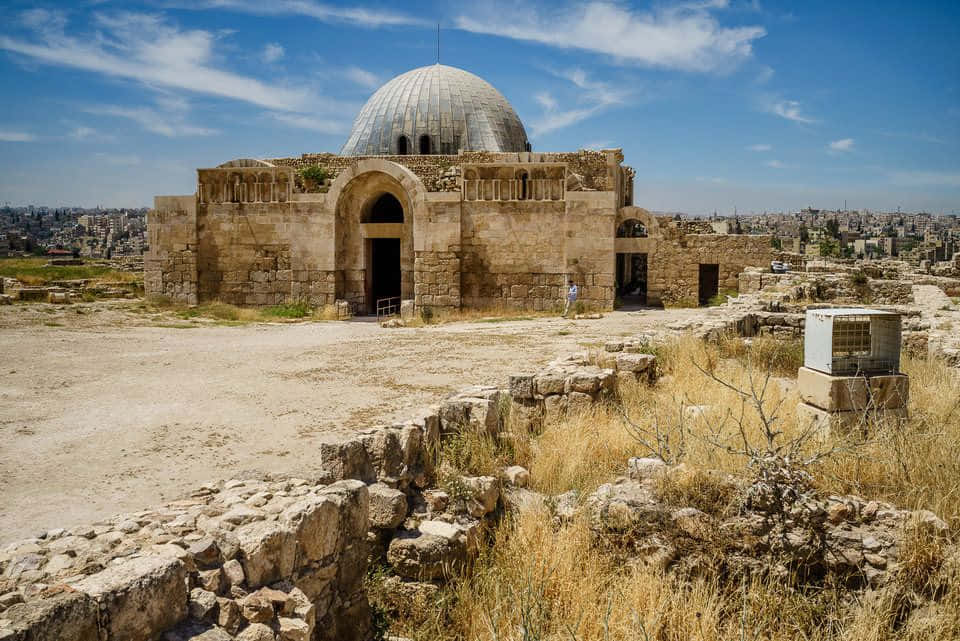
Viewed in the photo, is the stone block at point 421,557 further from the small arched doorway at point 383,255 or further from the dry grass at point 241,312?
the small arched doorway at point 383,255

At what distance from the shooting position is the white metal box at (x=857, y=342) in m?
5.31

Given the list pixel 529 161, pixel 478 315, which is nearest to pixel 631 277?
pixel 529 161

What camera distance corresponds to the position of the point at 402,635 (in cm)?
339

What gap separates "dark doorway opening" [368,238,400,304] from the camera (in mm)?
21911

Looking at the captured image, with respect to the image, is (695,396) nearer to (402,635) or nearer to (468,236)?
(402,635)

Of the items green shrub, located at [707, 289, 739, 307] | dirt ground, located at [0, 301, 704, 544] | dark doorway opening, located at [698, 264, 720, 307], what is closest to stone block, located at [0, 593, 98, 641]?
dirt ground, located at [0, 301, 704, 544]

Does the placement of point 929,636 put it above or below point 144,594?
below

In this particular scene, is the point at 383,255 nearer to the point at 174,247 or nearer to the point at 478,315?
the point at 478,315

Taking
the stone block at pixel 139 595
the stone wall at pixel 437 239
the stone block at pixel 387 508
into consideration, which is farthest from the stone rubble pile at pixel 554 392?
the stone wall at pixel 437 239

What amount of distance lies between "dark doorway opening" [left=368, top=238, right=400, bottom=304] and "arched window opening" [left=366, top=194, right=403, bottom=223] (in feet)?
2.32

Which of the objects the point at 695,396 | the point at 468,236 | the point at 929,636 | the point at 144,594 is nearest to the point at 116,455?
the point at 144,594

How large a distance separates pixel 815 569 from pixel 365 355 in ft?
27.6

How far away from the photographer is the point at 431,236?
1819 cm

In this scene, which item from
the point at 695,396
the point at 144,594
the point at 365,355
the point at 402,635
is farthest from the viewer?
the point at 365,355
